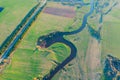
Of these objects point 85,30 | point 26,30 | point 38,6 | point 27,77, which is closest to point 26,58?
point 27,77

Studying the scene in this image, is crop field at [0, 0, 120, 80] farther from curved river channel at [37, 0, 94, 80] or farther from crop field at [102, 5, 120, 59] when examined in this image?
curved river channel at [37, 0, 94, 80]

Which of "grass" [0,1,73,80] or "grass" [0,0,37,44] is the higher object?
"grass" [0,0,37,44]

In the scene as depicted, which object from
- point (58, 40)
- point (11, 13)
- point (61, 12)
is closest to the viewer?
point (58, 40)

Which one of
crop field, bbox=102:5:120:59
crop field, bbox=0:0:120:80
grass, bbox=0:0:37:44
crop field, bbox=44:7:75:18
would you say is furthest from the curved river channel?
grass, bbox=0:0:37:44

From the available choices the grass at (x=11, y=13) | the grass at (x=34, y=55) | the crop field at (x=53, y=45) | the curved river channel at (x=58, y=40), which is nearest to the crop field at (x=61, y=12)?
the crop field at (x=53, y=45)

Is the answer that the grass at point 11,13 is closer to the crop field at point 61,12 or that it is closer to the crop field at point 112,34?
the crop field at point 61,12

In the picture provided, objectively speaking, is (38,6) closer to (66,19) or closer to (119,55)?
(66,19)

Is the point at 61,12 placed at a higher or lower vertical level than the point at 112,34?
higher

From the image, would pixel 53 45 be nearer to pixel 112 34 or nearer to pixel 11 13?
pixel 112 34

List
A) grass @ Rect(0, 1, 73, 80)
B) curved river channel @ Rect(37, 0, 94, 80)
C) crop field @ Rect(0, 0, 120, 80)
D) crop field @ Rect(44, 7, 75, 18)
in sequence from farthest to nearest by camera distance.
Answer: crop field @ Rect(44, 7, 75, 18) < curved river channel @ Rect(37, 0, 94, 80) < crop field @ Rect(0, 0, 120, 80) < grass @ Rect(0, 1, 73, 80)

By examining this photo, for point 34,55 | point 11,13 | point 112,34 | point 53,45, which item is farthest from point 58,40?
point 11,13
